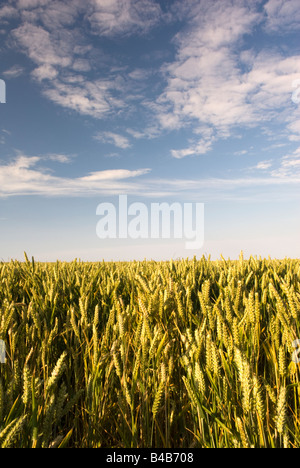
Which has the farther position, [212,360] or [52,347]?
[52,347]

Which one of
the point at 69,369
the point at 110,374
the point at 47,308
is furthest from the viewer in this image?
the point at 47,308

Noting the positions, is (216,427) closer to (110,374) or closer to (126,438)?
(126,438)

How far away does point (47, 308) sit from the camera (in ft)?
7.22

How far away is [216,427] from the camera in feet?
4.30

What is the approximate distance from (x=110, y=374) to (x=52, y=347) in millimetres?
589

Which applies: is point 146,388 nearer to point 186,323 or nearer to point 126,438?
point 126,438

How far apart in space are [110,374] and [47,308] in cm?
89
